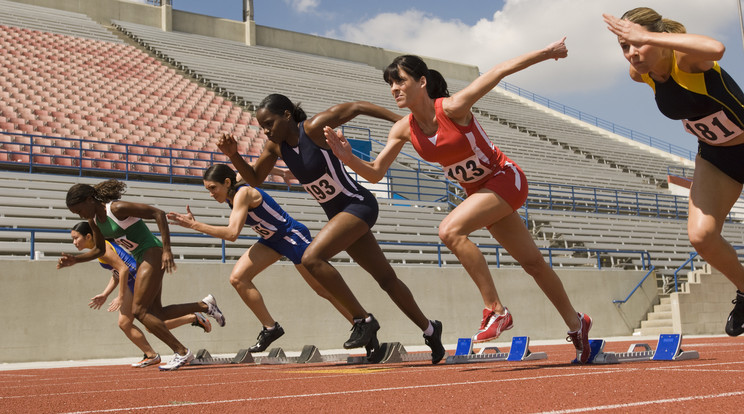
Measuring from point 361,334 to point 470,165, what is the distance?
1674 mm

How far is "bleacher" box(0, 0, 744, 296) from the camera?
1539cm

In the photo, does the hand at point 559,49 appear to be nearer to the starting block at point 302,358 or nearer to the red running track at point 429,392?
the red running track at point 429,392

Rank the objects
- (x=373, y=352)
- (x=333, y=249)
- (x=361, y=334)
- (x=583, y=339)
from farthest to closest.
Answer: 1. (x=373, y=352)
2. (x=361, y=334)
3. (x=333, y=249)
4. (x=583, y=339)

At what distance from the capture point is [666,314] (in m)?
16.1

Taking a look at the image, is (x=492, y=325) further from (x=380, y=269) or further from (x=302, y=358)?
(x=302, y=358)

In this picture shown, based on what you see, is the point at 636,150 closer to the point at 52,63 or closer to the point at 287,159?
the point at 52,63

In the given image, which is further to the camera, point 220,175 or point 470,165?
point 220,175

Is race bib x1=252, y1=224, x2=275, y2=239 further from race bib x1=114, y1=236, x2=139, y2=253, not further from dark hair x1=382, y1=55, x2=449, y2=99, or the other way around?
dark hair x1=382, y1=55, x2=449, y2=99

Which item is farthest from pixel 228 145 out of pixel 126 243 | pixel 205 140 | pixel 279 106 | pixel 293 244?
pixel 205 140

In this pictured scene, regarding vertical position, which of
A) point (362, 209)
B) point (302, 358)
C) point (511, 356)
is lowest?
point (302, 358)

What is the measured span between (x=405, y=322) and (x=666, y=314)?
20.4 feet

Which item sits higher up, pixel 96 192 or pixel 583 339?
pixel 96 192

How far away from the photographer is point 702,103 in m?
4.00

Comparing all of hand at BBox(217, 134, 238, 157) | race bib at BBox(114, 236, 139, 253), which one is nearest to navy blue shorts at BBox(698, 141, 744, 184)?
hand at BBox(217, 134, 238, 157)
